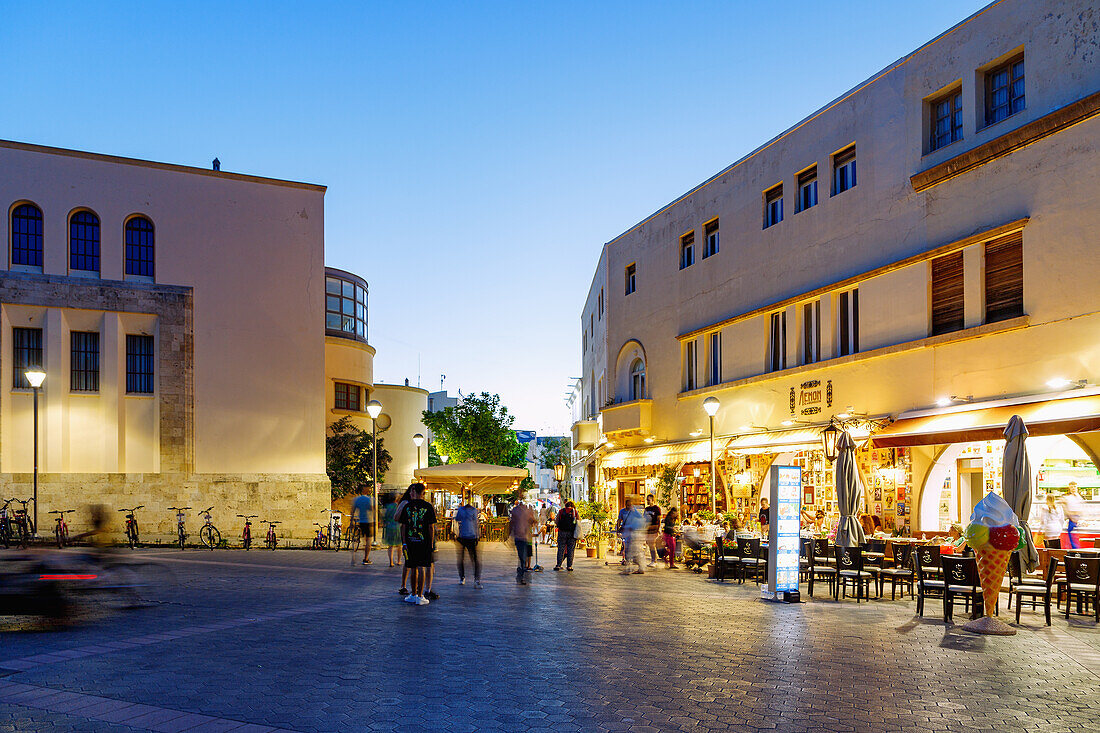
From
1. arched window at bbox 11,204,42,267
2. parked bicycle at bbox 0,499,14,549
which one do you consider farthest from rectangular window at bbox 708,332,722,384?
arched window at bbox 11,204,42,267

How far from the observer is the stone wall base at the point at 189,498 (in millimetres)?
25375

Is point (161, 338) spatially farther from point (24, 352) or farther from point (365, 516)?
point (365, 516)

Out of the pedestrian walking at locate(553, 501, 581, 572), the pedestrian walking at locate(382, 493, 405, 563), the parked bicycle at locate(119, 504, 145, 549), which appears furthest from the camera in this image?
the parked bicycle at locate(119, 504, 145, 549)

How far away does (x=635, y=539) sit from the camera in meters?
19.5

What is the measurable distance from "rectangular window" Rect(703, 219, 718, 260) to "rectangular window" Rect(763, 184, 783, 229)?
2846 millimetres

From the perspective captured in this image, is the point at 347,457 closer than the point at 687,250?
No

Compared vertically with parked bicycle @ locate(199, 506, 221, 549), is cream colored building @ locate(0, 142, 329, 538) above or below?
above

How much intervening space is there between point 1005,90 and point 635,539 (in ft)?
39.0

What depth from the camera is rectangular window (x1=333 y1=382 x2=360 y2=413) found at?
3586cm

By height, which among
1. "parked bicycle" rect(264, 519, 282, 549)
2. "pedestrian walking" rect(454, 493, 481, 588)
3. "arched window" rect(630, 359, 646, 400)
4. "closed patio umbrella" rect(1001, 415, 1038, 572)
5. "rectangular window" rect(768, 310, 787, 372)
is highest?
"rectangular window" rect(768, 310, 787, 372)

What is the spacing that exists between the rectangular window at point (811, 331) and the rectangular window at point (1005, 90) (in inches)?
240

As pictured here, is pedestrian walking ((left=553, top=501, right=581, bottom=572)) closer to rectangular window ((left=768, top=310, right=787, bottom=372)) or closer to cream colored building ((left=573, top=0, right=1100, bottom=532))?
cream colored building ((left=573, top=0, right=1100, bottom=532))

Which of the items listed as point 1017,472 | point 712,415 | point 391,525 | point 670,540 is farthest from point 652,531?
point 1017,472

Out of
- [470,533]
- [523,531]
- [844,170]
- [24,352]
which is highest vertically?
[844,170]
